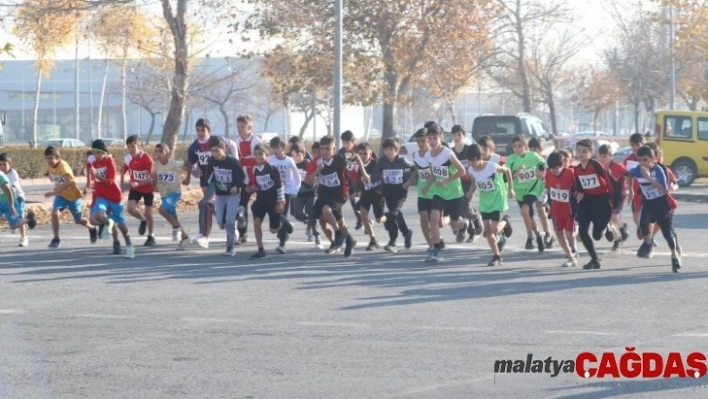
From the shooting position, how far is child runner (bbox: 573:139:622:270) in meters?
13.9

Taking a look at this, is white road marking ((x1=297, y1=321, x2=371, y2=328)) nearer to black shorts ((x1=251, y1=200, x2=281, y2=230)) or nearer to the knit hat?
black shorts ((x1=251, y1=200, x2=281, y2=230))

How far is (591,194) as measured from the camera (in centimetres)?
1400

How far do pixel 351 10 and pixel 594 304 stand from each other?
25.6 m

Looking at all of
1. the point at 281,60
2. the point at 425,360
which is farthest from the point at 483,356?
the point at 281,60

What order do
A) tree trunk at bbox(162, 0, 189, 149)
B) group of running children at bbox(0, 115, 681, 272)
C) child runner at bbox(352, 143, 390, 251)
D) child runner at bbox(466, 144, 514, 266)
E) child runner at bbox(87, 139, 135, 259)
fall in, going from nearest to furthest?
group of running children at bbox(0, 115, 681, 272)
child runner at bbox(466, 144, 514, 266)
child runner at bbox(87, 139, 135, 259)
child runner at bbox(352, 143, 390, 251)
tree trunk at bbox(162, 0, 189, 149)

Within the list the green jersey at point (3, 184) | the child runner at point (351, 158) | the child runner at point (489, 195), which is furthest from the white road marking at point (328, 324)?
the green jersey at point (3, 184)

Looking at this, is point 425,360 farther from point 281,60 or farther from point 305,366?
point 281,60

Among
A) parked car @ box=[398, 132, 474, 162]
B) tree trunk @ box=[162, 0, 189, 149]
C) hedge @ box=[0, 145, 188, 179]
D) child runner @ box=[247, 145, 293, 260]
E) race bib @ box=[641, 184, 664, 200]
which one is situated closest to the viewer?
race bib @ box=[641, 184, 664, 200]

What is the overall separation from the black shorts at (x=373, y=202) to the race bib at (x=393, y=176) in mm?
327

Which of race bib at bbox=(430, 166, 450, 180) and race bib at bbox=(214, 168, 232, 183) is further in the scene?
race bib at bbox=(214, 168, 232, 183)

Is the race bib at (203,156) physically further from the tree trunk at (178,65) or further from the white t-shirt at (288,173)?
the tree trunk at (178,65)

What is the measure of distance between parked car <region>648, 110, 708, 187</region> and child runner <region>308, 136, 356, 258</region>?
19.0 metres

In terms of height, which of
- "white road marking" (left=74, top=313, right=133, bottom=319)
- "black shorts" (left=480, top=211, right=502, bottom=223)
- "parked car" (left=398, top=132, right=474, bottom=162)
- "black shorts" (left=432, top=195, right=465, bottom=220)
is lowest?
"white road marking" (left=74, top=313, right=133, bottom=319)

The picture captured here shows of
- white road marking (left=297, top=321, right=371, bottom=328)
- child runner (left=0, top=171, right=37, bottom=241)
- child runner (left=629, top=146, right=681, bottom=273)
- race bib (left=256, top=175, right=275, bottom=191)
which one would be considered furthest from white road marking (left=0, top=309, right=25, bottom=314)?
child runner (left=629, top=146, right=681, bottom=273)
